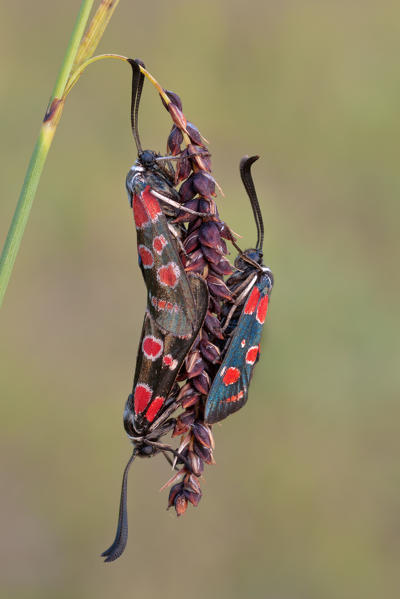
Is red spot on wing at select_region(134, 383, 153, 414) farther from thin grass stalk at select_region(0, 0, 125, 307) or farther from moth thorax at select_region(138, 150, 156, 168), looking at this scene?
moth thorax at select_region(138, 150, 156, 168)

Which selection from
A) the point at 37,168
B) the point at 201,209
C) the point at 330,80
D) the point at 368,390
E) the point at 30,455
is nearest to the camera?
the point at 37,168

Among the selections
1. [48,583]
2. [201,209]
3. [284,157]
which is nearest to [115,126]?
[284,157]

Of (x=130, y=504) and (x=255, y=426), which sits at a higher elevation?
(x=255, y=426)

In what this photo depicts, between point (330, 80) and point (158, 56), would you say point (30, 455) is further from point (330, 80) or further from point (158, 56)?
point (330, 80)

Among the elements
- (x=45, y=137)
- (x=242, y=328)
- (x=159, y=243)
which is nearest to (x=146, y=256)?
(x=159, y=243)

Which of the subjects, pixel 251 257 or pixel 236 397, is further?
pixel 251 257

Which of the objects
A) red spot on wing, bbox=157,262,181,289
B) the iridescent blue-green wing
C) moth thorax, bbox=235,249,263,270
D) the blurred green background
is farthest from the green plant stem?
the blurred green background

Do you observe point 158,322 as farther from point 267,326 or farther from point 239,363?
point 267,326

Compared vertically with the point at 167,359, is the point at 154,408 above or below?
below
